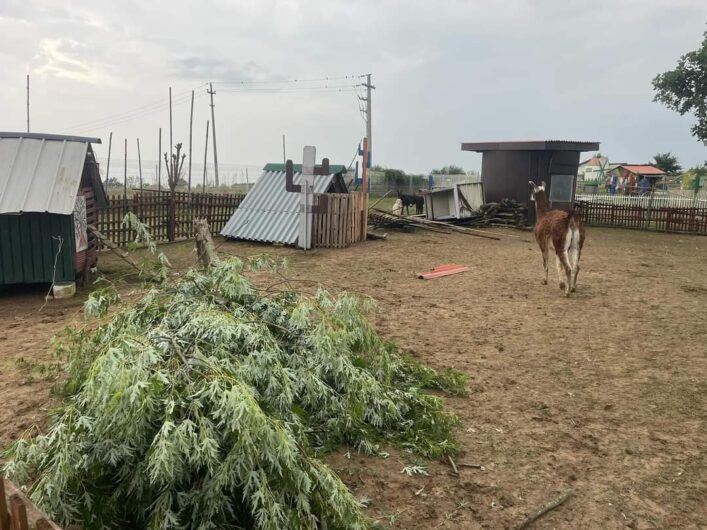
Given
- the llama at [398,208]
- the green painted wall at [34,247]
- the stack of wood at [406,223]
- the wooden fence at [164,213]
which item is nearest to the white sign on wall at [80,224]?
the green painted wall at [34,247]

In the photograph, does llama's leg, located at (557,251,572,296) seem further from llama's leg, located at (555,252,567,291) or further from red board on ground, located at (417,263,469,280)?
red board on ground, located at (417,263,469,280)

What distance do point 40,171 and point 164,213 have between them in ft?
21.2

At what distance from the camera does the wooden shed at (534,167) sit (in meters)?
20.0

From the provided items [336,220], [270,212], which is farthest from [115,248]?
[270,212]

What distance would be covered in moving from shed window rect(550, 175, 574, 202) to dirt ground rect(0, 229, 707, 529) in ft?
33.3

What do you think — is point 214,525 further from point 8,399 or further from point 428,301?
point 428,301

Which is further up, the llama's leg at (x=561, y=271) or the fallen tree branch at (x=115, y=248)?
the fallen tree branch at (x=115, y=248)

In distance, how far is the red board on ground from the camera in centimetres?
1010

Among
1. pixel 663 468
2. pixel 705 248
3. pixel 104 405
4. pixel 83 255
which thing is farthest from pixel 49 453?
pixel 705 248

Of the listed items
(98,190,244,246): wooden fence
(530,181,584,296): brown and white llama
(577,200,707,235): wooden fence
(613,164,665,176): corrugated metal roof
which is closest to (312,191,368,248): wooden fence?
(98,190,244,246): wooden fence

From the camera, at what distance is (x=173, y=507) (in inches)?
99.5

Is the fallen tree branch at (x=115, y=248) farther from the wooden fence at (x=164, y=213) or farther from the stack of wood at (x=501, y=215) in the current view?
the stack of wood at (x=501, y=215)

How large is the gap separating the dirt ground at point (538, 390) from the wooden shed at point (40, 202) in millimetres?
499

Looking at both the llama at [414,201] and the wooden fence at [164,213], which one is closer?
the wooden fence at [164,213]
